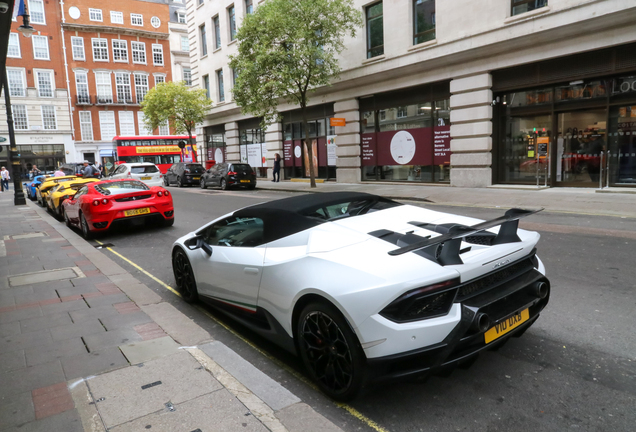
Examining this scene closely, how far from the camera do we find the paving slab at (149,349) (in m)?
3.58

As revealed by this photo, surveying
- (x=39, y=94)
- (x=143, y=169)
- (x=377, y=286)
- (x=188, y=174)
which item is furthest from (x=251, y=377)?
(x=39, y=94)

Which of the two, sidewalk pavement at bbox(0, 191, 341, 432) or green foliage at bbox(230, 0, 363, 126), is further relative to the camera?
green foliage at bbox(230, 0, 363, 126)

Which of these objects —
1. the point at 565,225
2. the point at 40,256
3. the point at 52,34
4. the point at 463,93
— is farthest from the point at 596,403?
the point at 52,34

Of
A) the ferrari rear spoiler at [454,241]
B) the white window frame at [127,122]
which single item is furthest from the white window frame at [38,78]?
the ferrari rear spoiler at [454,241]

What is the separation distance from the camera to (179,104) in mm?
32906

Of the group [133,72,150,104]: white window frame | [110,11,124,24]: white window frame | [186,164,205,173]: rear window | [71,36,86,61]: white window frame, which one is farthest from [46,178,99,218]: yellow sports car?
[110,11,124,24]: white window frame

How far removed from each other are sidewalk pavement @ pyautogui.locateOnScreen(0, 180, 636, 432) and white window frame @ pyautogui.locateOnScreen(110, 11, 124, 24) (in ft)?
197

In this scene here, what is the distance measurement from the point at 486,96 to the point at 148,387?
54.9 ft

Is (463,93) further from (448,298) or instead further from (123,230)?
(448,298)

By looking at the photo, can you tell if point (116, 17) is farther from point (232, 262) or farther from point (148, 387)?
point (148, 387)

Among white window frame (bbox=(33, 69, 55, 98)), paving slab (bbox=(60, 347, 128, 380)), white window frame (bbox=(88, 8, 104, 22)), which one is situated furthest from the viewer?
white window frame (bbox=(88, 8, 104, 22))

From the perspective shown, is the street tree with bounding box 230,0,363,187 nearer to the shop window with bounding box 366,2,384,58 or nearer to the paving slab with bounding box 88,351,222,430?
the shop window with bounding box 366,2,384,58

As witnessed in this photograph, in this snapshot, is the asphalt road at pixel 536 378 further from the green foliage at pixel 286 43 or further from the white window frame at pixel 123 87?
the white window frame at pixel 123 87

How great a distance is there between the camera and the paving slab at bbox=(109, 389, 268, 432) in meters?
2.60
